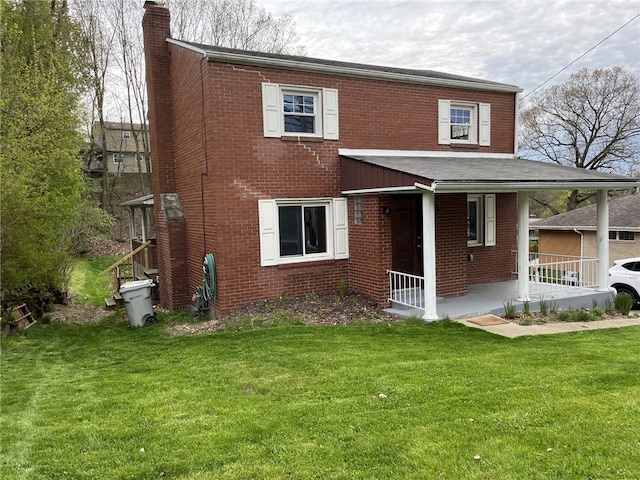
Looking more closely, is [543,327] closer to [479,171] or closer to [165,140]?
[479,171]

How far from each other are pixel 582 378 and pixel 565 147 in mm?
36175

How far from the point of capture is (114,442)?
3830 mm

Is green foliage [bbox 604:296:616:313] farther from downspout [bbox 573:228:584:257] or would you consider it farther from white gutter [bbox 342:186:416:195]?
downspout [bbox 573:228:584:257]

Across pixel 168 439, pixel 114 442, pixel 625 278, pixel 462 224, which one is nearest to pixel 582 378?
pixel 168 439

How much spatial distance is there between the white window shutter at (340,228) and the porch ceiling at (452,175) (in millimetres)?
347

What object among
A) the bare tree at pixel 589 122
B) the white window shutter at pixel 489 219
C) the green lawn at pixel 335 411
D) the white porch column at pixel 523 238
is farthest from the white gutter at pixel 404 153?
the bare tree at pixel 589 122

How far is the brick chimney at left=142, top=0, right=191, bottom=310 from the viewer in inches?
459

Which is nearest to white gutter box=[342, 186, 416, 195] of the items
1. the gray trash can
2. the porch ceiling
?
the porch ceiling

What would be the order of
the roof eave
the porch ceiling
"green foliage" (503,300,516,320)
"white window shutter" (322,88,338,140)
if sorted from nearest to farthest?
the roof eave < the porch ceiling < "green foliage" (503,300,516,320) < "white window shutter" (322,88,338,140)

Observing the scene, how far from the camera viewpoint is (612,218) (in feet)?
79.4

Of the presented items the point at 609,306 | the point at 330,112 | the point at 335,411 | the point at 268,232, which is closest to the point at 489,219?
the point at 609,306

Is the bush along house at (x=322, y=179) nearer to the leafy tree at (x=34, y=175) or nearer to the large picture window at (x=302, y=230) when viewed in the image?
the large picture window at (x=302, y=230)

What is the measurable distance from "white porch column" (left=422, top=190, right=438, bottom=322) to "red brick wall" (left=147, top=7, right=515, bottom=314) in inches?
50.0

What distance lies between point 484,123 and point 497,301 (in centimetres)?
530
